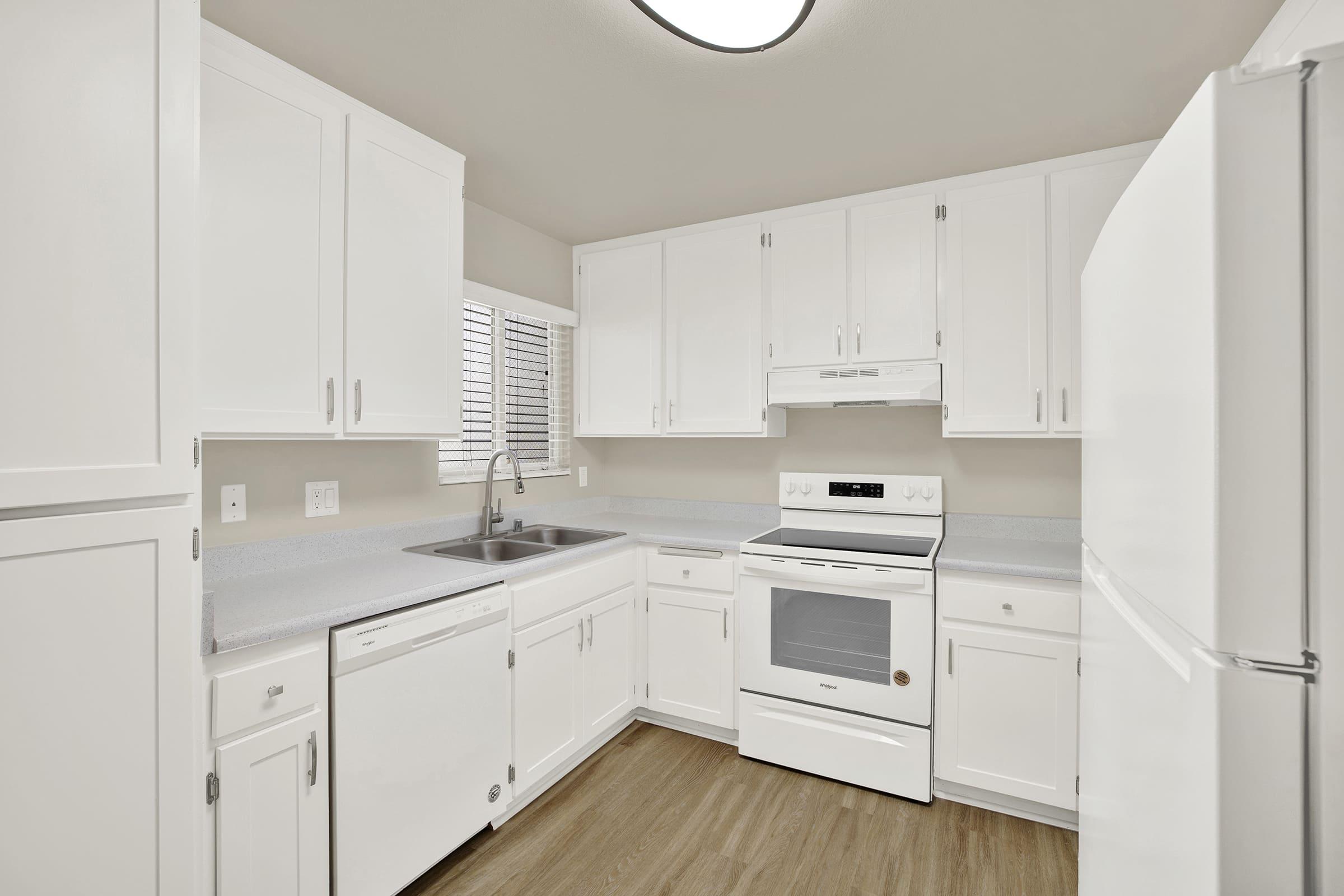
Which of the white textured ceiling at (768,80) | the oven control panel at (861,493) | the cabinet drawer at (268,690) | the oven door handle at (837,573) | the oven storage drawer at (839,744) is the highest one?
the white textured ceiling at (768,80)

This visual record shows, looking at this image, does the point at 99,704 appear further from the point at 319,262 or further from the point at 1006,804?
the point at 1006,804

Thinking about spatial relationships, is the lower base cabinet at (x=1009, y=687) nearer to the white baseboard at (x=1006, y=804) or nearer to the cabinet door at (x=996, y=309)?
the white baseboard at (x=1006, y=804)

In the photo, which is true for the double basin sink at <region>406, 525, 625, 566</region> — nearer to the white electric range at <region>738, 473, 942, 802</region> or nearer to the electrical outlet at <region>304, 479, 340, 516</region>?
the electrical outlet at <region>304, 479, 340, 516</region>

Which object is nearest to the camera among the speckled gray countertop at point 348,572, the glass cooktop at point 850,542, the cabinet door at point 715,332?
the speckled gray countertop at point 348,572

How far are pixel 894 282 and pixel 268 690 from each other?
2.63 meters

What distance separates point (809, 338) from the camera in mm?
2861

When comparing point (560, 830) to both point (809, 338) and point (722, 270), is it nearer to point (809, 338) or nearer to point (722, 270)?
point (809, 338)

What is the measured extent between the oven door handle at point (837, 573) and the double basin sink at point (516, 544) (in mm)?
651

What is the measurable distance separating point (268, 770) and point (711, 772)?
168cm

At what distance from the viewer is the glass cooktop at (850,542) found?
2578mm

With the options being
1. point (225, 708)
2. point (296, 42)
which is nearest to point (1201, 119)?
point (225, 708)

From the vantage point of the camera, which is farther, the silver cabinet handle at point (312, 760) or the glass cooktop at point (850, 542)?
the glass cooktop at point (850, 542)

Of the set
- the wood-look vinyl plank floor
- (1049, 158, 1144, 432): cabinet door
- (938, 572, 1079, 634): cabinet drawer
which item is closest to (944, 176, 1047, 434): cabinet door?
(1049, 158, 1144, 432): cabinet door

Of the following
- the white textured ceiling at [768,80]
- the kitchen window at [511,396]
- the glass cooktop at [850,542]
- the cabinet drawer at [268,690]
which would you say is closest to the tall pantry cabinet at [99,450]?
the cabinet drawer at [268,690]
